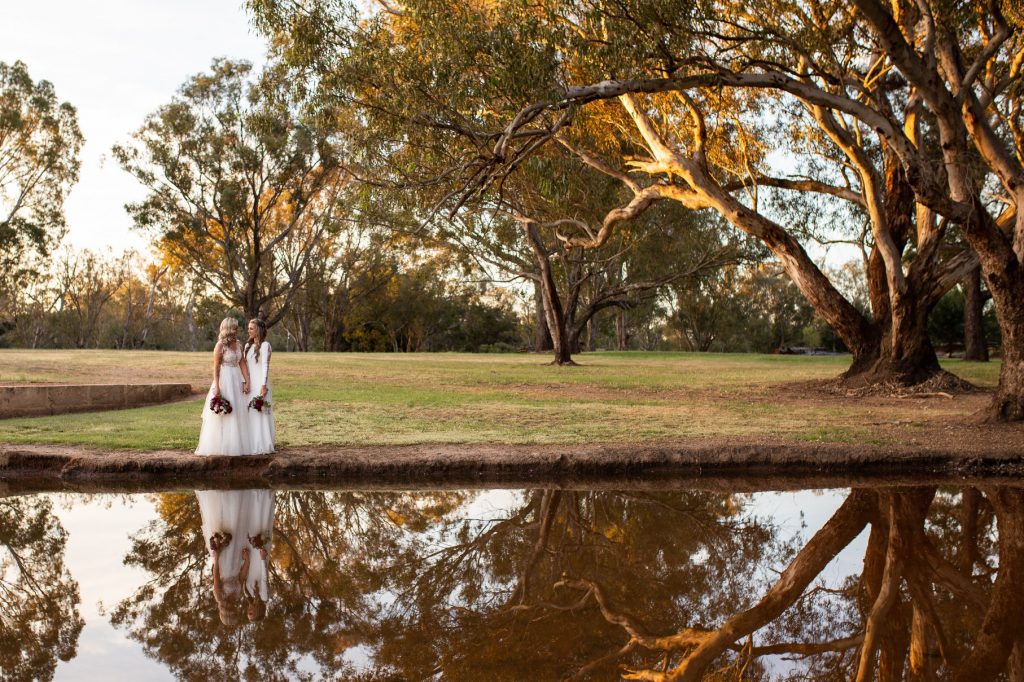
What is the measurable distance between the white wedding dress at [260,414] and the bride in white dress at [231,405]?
0.05 meters

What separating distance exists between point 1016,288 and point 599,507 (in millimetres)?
7704

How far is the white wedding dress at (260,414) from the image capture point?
10.0 metres

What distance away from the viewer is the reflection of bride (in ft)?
17.0

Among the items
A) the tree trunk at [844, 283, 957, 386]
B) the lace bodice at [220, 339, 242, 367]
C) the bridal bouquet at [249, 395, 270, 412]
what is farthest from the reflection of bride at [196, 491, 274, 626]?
the tree trunk at [844, 283, 957, 386]

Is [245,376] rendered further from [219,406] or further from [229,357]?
[219,406]

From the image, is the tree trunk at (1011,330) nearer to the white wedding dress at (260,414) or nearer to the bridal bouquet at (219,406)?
the white wedding dress at (260,414)

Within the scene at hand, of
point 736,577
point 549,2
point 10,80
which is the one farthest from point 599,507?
point 10,80

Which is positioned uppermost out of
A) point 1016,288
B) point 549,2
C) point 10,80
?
point 10,80

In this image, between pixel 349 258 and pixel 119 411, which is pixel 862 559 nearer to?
pixel 119 411

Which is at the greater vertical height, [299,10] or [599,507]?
[299,10]

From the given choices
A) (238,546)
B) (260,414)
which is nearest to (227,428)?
(260,414)

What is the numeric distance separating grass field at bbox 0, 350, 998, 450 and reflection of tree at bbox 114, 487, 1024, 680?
11.9 ft

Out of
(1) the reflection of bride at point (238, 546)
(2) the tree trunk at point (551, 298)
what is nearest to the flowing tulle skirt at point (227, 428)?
(1) the reflection of bride at point (238, 546)

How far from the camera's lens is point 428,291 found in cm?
5284
